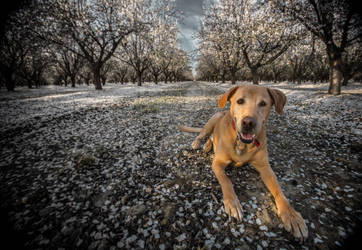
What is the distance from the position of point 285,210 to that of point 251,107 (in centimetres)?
202

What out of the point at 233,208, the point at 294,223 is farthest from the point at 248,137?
the point at 294,223

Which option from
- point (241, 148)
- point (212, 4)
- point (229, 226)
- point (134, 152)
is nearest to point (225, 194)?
point (229, 226)

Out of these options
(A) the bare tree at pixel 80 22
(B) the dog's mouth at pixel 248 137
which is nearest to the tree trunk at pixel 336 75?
(B) the dog's mouth at pixel 248 137

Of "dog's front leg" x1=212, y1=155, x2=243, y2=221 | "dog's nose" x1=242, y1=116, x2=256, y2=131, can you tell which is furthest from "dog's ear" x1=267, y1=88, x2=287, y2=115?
"dog's front leg" x1=212, y1=155, x2=243, y2=221

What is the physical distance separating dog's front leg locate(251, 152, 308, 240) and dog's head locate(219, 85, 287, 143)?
78 centimetres

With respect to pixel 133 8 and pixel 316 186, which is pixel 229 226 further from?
pixel 133 8

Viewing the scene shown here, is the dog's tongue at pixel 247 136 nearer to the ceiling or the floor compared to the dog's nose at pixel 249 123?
nearer to the floor

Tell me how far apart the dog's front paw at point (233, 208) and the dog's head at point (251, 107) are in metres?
1.21

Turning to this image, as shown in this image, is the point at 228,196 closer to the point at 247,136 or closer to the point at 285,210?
the point at 285,210

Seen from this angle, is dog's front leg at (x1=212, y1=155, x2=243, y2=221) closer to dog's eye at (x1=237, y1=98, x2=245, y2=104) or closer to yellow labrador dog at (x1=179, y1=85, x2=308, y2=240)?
yellow labrador dog at (x1=179, y1=85, x2=308, y2=240)

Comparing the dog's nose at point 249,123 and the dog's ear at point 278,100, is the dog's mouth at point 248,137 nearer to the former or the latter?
the dog's nose at point 249,123

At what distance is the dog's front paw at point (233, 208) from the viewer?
2.57m

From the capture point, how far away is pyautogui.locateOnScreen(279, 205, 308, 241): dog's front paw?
226 centimetres

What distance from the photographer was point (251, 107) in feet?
9.73
